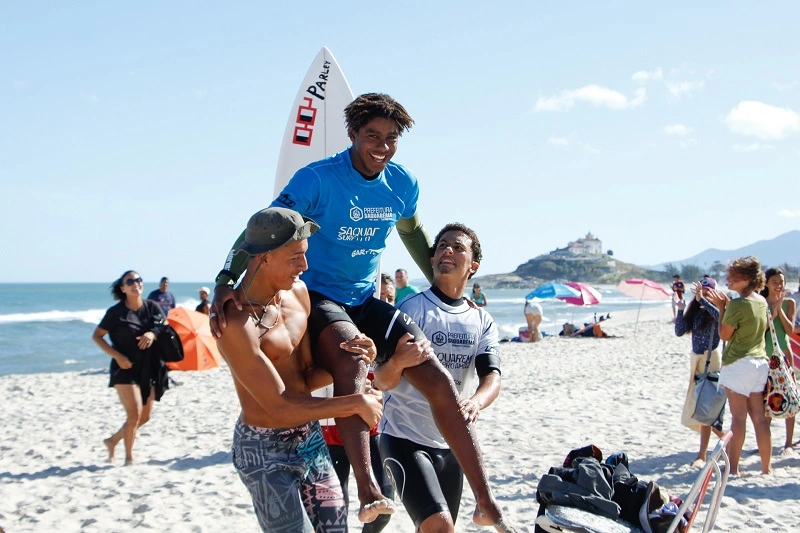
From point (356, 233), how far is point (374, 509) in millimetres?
1387

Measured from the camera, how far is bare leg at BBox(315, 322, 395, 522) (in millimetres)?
2850

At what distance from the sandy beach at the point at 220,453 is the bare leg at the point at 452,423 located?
8.03 ft

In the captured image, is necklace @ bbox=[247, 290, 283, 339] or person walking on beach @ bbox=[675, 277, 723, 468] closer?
necklace @ bbox=[247, 290, 283, 339]

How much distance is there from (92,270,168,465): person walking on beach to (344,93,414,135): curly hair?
4.70 m

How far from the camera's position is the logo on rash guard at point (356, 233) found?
3.61 metres

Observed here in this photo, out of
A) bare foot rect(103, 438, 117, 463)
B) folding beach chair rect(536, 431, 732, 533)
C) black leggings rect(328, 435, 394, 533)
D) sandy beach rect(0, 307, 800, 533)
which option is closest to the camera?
folding beach chair rect(536, 431, 732, 533)

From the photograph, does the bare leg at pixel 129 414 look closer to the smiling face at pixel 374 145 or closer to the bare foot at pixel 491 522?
the smiling face at pixel 374 145

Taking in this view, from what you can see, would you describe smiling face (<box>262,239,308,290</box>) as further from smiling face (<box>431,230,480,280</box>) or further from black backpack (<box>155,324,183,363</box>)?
black backpack (<box>155,324,183,363</box>)

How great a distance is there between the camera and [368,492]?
2.87 metres

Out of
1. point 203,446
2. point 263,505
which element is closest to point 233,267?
point 263,505

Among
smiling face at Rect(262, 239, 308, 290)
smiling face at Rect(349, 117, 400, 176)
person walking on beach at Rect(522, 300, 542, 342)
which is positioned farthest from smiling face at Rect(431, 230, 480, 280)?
person walking on beach at Rect(522, 300, 542, 342)

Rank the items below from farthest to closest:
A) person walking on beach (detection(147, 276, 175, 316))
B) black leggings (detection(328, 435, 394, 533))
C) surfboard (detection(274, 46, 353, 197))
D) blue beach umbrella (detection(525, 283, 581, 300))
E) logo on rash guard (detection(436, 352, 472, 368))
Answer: blue beach umbrella (detection(525, 283, 581, 300)), person walking on beach (detection(147, 276, 175, 316)), surfboard (detection(274, 46, 353, 197)), black leggings (detection(328, 435, 394, 533)), logo on rash guard (detection(436, 352, 472, 368))

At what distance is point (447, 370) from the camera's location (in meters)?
3.74

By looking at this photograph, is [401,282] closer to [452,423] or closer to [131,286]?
[131,286]
